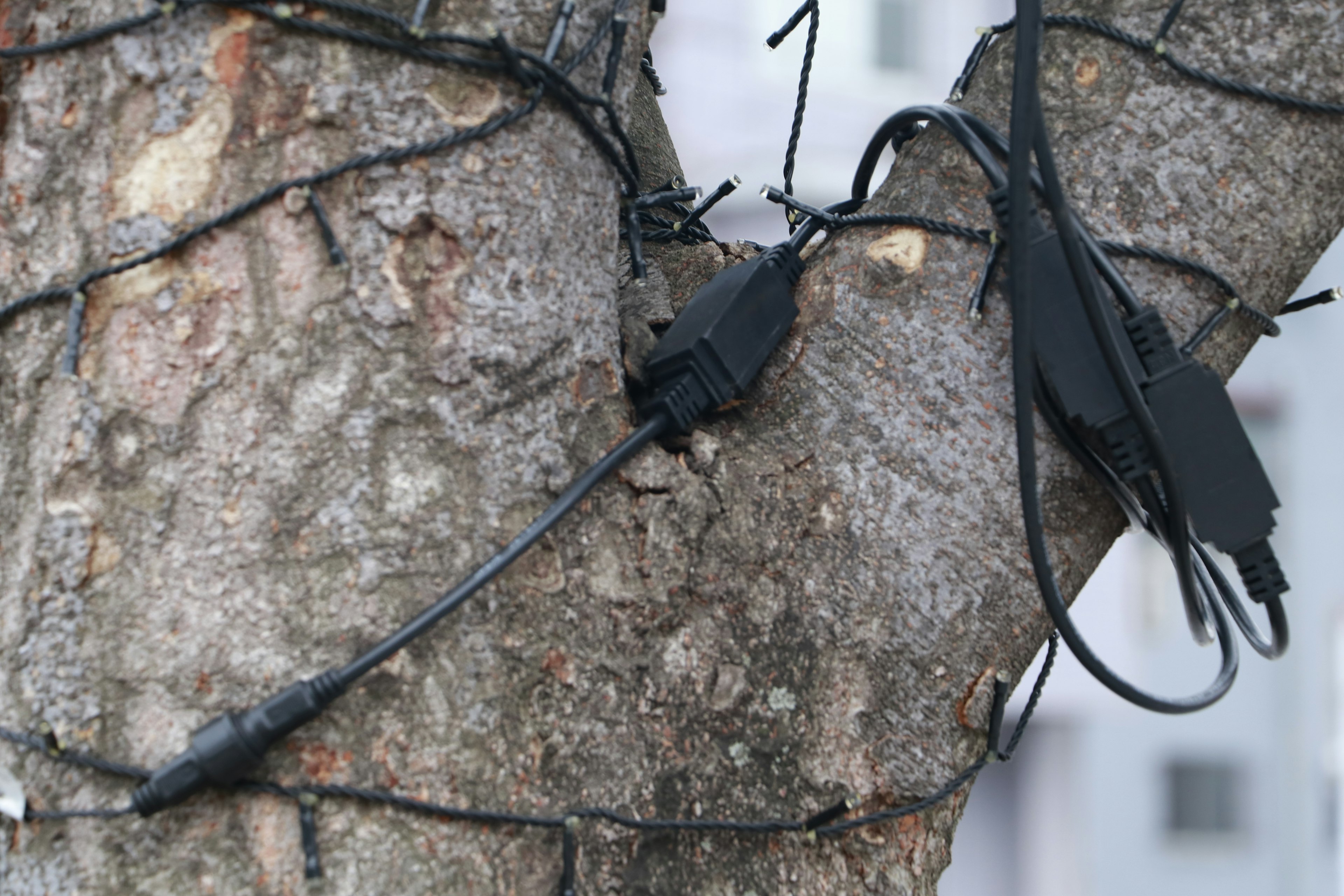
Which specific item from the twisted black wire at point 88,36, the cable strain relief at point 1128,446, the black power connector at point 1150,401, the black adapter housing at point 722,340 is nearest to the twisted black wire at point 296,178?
the twisted black wire at point 88,36

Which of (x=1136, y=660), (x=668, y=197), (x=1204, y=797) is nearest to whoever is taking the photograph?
(x=668, y=197)

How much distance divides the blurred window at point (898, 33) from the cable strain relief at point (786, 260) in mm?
6988

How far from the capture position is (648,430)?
3.09 ft

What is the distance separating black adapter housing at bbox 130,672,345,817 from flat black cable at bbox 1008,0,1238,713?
58 cm

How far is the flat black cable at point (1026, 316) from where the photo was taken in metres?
0.86

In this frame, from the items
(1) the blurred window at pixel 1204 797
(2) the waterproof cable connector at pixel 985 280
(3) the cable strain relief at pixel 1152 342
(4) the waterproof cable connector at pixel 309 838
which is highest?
(2) the waterproof cable connector at pixel 985 280

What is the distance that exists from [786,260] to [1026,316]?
0.29m

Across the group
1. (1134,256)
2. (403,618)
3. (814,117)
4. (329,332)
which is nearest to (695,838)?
(403,618)

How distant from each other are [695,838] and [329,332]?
1.69 feet

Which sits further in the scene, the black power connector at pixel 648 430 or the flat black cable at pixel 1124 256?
the flat black cable at pixel 1124 256

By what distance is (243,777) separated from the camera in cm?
79

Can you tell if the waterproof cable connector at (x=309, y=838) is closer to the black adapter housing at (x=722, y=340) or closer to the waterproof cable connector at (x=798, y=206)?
the black adapter housing at (x=722, y=340)

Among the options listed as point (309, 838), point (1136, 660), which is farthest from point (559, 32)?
point (1136, 660)

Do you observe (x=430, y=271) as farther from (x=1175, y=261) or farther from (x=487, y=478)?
(x=1175, y=261)
